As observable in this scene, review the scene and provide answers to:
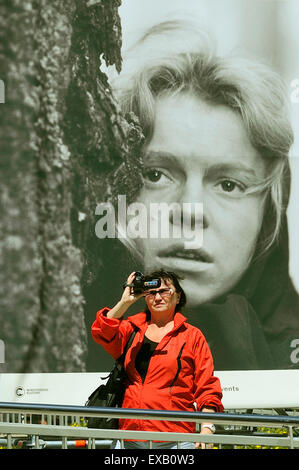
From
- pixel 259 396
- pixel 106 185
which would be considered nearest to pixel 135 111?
pixel 106 185

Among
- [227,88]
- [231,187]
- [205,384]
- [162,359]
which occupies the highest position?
[227,88]

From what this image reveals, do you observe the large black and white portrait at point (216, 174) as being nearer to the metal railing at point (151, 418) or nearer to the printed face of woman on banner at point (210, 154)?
the printed face of woman on banner at point (210, 154)

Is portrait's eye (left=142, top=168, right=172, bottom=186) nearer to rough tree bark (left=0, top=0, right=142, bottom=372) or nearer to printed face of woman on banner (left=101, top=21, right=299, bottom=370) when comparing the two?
printed face of woman on banner (left=101, top=21, right=299, bottom=370)

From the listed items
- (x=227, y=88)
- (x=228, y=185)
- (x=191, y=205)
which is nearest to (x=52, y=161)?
(x=191, y=205)

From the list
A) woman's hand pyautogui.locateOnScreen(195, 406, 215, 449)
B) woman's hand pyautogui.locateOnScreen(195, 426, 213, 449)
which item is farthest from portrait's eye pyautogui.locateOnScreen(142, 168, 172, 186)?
woman's hand pyautogui.locateOnScreen(195, 426, 213, 449)

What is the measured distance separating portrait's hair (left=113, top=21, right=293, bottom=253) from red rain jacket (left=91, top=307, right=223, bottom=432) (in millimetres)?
1890

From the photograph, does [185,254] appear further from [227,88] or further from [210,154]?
[227,88]

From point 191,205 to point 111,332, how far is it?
5.96 feet

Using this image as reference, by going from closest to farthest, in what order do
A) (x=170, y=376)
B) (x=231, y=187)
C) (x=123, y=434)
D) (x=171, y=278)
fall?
1. (x=123, y=434)
2. (x=170, y=376)
3. (x=171, y=278)
4. (x=231, y=187)

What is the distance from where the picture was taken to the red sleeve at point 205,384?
427 cm

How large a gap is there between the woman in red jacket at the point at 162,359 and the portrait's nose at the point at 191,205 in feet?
4.72

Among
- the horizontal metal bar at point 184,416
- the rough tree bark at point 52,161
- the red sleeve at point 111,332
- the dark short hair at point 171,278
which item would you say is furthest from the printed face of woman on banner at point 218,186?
the horizontal metal bar at point 184,416

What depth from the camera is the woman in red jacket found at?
4.29m

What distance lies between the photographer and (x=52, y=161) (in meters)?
5.91
